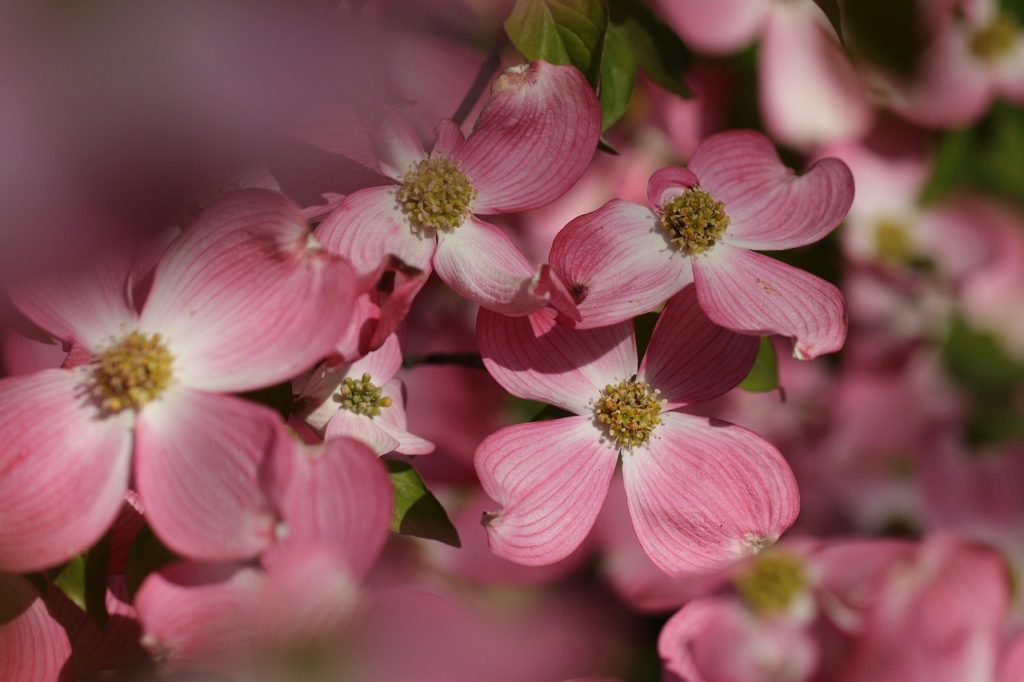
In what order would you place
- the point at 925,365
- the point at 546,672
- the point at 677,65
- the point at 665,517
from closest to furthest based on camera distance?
the point at 546,672, the point at 665,517, the point at 677,65, the point at 925,365

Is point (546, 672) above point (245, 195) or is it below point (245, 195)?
below

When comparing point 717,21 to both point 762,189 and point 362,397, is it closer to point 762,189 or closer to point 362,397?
point 762,189

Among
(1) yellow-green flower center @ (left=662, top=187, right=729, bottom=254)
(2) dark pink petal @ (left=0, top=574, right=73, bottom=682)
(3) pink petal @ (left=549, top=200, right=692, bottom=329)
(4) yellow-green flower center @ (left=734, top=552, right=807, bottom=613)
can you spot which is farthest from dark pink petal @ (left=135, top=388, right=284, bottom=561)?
(4) yellow-green flower center @ (left=734, top=552, right=807, bottom=613)

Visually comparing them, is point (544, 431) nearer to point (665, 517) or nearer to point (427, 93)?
point (665, 517)

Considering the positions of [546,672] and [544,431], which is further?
[544,431]

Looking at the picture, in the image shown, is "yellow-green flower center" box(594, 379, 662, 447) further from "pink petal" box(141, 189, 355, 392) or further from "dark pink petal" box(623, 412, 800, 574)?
"pink petal" box(141, 189, 355, 392)

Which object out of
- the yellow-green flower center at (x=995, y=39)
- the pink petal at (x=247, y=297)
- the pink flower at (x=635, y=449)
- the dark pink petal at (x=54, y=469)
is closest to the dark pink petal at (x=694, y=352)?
the pink flower at (x=635, y=449)

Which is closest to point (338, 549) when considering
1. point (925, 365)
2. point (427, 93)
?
point (427, 93)

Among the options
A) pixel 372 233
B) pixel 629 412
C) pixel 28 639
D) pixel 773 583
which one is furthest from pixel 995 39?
pixel 28 639
